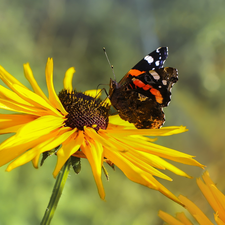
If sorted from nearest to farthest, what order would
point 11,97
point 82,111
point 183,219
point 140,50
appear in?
point 183,219 → point 11,97 → point 82,111 → point 140,50

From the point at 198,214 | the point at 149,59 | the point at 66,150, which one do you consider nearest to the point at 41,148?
the point at 66,150

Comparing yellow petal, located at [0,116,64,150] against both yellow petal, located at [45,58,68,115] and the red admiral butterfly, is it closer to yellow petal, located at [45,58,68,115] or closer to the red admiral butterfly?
yellow petal, located at [45,58,68,115]

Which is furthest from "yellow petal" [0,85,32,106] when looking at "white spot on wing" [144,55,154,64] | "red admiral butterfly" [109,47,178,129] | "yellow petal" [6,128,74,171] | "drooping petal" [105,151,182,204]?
"white spot on wing" [144,55,154,64]

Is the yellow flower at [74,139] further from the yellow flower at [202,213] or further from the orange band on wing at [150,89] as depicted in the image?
the orange band on wing at [150,89]

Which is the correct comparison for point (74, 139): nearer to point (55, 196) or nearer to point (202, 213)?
point (55, 196)

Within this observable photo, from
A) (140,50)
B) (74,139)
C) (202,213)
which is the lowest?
(140,50)

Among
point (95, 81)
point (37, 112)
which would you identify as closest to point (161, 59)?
point (37, 112)
